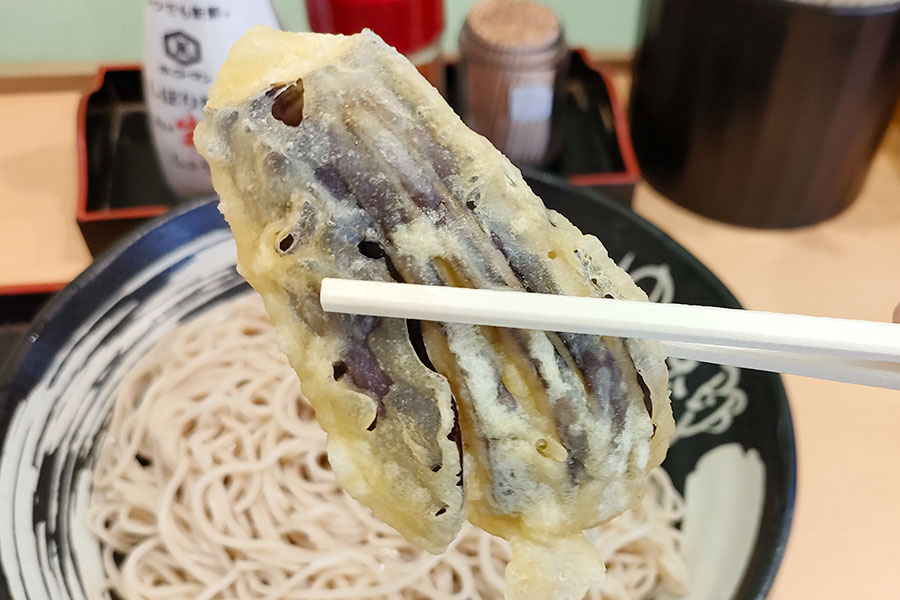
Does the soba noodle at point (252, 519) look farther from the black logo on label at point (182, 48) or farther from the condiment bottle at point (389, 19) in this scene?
the condiment bottle at point (389, 19)

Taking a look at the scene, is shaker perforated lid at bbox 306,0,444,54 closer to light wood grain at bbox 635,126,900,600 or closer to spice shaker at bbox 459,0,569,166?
spice shaker at bbox 459,0,569,166

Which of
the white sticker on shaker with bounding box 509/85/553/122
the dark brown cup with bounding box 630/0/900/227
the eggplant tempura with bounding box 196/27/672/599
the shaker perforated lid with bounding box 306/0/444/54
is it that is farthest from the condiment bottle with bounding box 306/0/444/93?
the eggplant tempura with bounding box 196/27/672/599

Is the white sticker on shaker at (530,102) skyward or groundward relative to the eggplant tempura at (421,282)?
groundward

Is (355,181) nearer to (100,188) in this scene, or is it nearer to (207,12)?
(207,12)

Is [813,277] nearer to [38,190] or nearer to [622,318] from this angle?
[622,318]

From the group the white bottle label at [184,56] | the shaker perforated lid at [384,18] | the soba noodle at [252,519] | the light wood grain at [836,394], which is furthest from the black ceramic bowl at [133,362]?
the shaker perforated lid at [384,18]

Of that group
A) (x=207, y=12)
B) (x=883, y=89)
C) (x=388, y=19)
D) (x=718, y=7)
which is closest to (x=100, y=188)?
(x=207, y=12)
